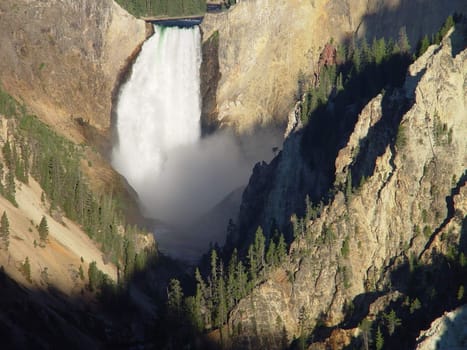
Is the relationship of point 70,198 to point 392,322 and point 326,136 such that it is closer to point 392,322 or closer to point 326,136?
point 326,136

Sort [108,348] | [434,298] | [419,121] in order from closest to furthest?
[434,298]
[419,121]
[108,348]

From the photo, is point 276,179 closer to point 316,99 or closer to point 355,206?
point 316,99

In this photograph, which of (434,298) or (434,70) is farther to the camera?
(434,70)

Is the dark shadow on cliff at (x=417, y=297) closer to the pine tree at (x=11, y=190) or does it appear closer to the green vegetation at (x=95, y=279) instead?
the green vegetation at (x=95, y=279)

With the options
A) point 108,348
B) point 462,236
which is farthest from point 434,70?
point 108,348

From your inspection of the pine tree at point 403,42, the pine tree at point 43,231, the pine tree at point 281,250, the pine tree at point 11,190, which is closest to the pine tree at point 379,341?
the pine tree at point 281,250

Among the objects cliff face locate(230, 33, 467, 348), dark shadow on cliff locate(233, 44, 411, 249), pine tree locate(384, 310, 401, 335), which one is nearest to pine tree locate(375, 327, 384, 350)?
pine tree locate(384, 310, 401, 335)

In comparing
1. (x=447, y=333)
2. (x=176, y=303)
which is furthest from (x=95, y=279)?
(x=447, y=333)

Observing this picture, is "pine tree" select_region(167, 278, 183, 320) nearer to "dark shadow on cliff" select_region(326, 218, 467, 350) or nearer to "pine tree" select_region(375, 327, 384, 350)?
"dark shadow on cliff" select_region(326, 218, 467, 350)
